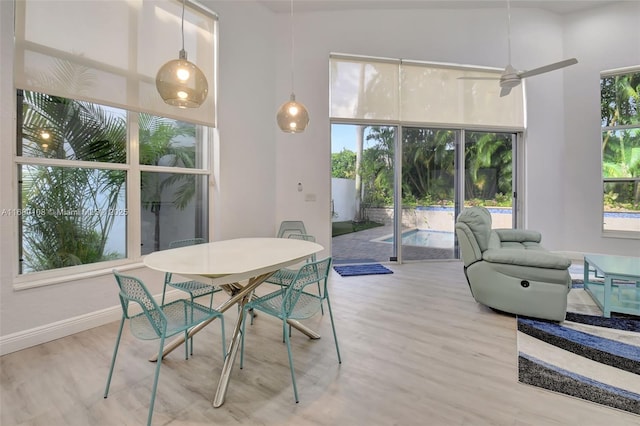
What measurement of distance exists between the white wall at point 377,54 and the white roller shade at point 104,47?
660mm

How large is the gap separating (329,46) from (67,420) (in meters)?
5.02

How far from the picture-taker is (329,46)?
469cm

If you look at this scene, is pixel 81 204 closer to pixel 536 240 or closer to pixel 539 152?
pixel 536 240

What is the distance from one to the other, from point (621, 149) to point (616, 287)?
2.89 meters

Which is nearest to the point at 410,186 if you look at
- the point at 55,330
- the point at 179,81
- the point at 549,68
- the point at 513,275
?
the point at 549,68

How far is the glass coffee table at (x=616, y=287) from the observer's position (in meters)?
2.79

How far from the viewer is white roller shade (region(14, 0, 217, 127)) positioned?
2379mm

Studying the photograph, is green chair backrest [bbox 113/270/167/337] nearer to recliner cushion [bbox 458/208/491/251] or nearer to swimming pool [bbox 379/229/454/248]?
recliner cushion [bbox 458/208/491/251]

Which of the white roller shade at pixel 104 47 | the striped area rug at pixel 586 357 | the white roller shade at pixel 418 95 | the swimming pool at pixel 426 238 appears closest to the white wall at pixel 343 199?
the swimming pool at pixel 426 238

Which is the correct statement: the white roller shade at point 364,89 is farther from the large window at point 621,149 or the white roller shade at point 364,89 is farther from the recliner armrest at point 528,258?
the large window at point 621,149

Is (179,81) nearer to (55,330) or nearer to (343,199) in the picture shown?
(55,330)

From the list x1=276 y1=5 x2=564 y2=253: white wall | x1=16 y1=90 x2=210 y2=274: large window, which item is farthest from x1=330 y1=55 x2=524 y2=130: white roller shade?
x1=16 y1=90 x2=210 y2=274: large window

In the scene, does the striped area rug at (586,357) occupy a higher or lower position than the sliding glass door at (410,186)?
lower

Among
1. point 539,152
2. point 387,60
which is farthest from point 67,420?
point 539,152
